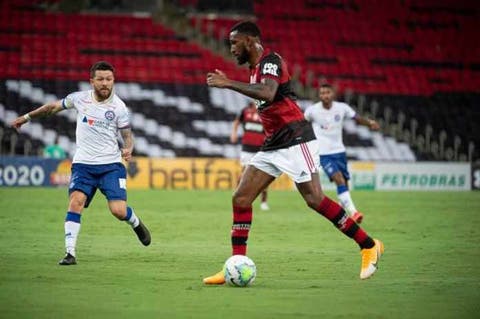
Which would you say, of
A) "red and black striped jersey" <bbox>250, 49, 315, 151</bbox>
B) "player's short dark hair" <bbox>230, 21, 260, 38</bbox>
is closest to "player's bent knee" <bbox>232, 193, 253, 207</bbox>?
"red and black striped jersey" <bbox>250, 49, 315, 151</bbox>

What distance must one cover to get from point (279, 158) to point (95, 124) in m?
2.74

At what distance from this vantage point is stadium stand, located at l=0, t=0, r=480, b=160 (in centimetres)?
3622

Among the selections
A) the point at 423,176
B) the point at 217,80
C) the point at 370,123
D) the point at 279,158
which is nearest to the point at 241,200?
the point at 279,158

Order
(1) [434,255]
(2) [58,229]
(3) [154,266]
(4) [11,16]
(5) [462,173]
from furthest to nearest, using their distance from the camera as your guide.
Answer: (4) [11,16]
(5) [462,173]
(2) [58,229]
(1) [434,255]
(3) [154,266]

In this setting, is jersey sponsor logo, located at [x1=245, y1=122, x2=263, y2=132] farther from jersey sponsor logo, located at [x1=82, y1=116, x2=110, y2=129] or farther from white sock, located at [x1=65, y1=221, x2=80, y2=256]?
white sock, located at [x1=65, y1=221, x2=80, y2=256]

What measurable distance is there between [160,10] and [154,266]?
3300 cm

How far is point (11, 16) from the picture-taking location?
3975 centimetres

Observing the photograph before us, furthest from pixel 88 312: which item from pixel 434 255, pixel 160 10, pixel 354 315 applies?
pixel 160 10

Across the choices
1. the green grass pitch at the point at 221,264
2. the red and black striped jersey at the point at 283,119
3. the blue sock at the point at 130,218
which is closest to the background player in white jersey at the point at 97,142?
the blue sock at the point at 130,218

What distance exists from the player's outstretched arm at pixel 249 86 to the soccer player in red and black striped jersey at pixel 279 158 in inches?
10.5

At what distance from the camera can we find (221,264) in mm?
11586

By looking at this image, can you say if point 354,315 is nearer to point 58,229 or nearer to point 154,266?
point 154,266

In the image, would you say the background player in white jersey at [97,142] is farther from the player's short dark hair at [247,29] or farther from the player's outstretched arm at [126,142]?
the player's short dark hair at [247,29]

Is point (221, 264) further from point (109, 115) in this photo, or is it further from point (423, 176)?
point (423, 176)
